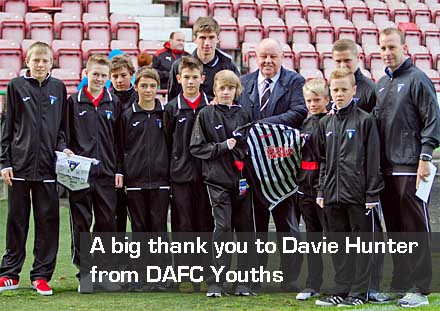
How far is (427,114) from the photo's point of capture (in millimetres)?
6656

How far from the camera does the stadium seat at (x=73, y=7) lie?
661 inches

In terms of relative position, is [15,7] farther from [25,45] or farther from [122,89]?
[122,89]

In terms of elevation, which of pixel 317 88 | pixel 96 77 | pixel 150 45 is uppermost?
pixel 150 45

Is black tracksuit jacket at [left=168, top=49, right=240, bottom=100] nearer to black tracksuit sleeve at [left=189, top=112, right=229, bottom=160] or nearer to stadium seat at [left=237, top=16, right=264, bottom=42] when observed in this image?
black tracksuit sleeve at [left=189, top=112, right=229, bottom=160]

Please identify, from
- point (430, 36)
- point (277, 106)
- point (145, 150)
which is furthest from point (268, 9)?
point (145, 150)

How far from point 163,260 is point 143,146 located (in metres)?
0.94

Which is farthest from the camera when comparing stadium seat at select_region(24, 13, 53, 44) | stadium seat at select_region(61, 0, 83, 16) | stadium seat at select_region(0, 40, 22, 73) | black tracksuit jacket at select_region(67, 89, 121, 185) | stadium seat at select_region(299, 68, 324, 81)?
stadium seat at select_region(61, 0, 83, 16)

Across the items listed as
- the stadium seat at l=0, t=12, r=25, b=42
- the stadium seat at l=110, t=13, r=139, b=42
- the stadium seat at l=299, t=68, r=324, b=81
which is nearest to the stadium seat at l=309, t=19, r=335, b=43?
the stadium seat at l=299, t=68, r=324, b=81

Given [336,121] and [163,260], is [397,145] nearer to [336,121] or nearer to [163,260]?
[336,121]

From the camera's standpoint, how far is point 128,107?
24.8ft

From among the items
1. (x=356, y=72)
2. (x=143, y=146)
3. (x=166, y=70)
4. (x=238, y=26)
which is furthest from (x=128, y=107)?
(x=238, y=26)

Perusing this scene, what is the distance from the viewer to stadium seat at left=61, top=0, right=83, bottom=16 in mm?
16797

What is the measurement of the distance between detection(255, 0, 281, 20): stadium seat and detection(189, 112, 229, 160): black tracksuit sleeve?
11.2 m

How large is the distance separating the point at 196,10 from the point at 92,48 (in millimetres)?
3150
